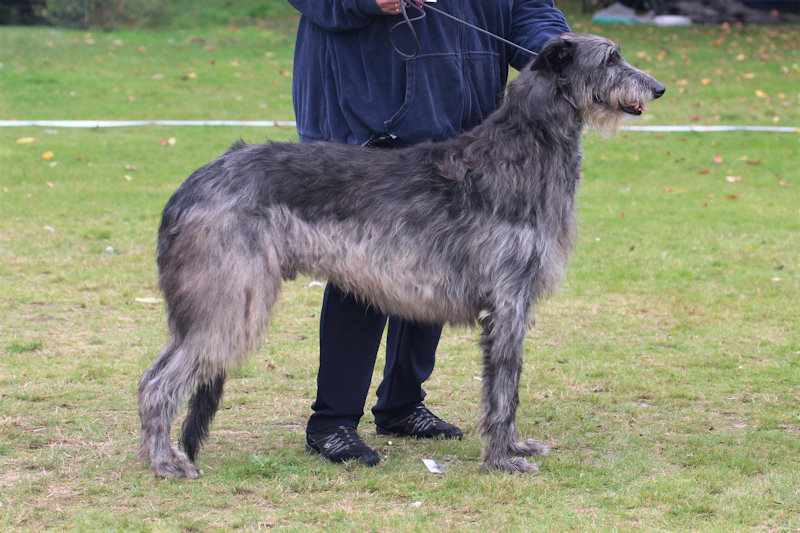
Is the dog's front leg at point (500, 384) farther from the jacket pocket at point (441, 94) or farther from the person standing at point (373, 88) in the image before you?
the jacket pocket at point (441, 94)

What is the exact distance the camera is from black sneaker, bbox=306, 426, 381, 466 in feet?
15.3

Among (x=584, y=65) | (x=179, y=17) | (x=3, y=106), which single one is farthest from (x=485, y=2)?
(x=179, y=17)

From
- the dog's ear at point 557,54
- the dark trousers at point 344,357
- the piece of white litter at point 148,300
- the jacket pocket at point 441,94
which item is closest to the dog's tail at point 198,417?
the dark trousers at point 344,357

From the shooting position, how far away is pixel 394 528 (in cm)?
384

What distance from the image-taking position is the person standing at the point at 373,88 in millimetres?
4652

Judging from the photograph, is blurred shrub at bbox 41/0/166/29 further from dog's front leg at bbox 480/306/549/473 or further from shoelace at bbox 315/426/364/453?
dog's front leg at bbox 480/306/549/473

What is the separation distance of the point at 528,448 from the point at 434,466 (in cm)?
50

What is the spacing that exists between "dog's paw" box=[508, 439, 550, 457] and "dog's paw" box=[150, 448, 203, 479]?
1.56 metres

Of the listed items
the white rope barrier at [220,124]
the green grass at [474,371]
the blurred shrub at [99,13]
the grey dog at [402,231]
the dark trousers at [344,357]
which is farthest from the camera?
the blurred shrub at [99,13]

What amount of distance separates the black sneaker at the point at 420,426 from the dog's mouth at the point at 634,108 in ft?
6.44

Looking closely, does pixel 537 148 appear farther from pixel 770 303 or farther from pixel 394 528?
pixel 770 303

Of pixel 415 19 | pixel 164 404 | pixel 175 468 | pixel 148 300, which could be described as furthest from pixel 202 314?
pixel 148 300

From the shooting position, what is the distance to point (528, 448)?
4703 millimetres

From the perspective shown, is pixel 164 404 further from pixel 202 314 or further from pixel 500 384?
pixel 500 384
